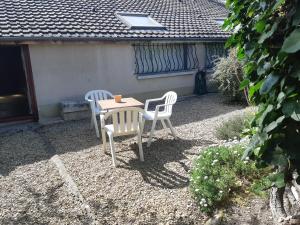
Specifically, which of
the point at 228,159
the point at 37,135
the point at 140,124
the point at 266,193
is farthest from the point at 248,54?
the point at 37,135

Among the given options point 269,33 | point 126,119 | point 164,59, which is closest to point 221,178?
point 126,119

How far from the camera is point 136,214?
3.58 m

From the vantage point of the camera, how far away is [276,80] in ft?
4.51

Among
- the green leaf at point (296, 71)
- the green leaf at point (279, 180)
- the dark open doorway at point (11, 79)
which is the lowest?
the dark open doorway at point (11, 79)

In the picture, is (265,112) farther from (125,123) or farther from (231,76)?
(231,76)

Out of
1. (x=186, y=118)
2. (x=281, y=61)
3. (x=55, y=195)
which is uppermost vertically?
(x=281, y=61)

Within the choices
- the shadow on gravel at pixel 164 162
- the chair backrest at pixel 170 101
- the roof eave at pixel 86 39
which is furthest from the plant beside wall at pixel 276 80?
the roof eave at pixel 86 39

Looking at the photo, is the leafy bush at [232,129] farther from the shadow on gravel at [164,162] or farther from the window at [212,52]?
the window at [212,52]

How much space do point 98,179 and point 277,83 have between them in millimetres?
3695

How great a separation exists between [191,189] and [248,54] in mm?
2564

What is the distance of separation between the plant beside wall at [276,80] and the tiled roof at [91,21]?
7497mm

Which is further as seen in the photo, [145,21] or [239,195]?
[145,21]

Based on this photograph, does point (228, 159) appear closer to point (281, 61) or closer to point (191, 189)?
point (191, 189)

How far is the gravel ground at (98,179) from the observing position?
356 cm
